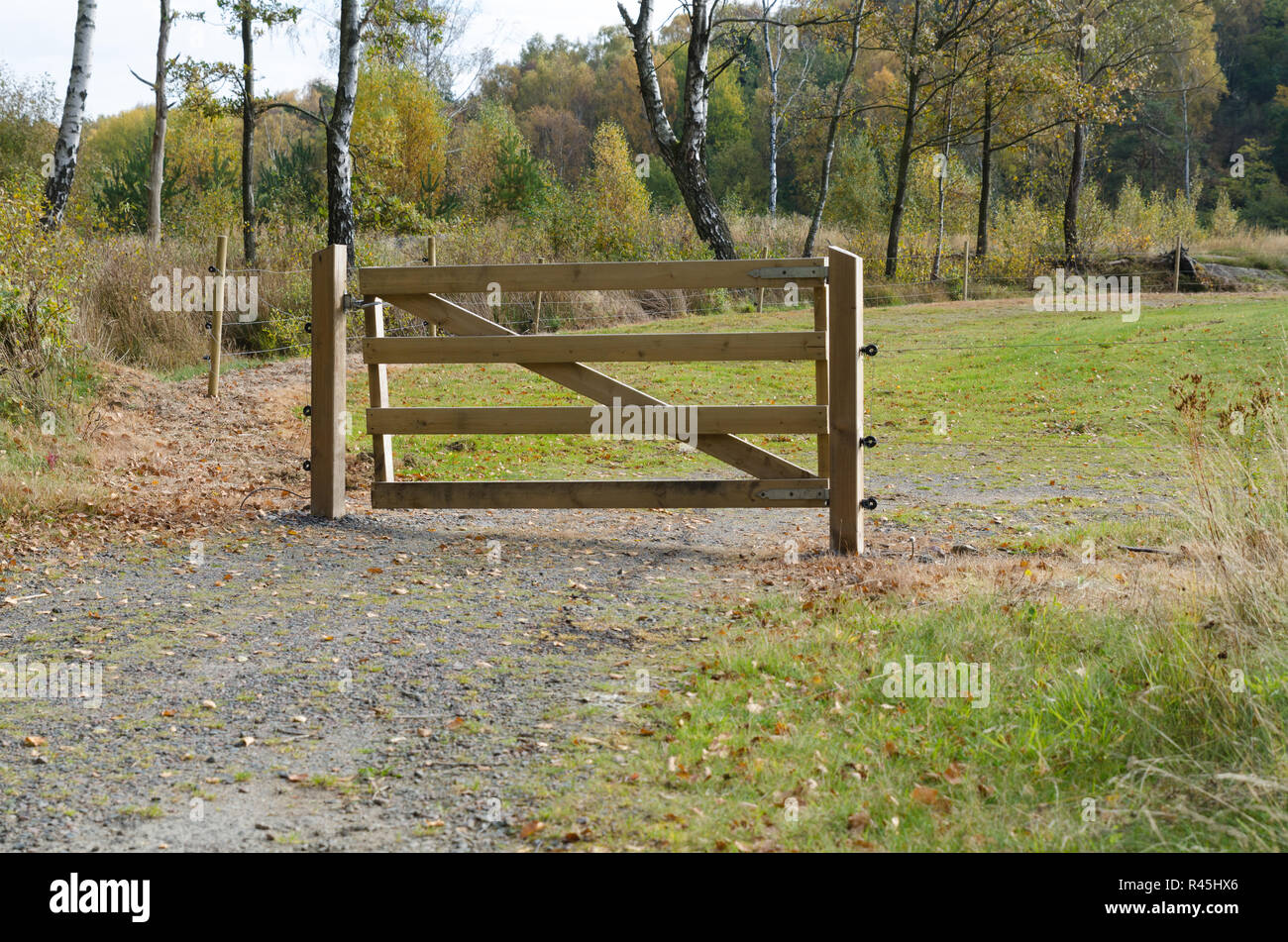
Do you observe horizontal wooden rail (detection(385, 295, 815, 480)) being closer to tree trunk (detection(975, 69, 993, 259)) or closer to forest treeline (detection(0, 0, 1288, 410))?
forest treeline (detection(0, 0, 1288, 410))

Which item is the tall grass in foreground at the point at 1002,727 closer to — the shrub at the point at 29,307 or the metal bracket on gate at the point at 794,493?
the metal bracket on gate at the point at 794,493

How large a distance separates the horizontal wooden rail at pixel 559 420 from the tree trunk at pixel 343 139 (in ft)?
37.4

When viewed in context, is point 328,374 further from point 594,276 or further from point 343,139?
point 343,139

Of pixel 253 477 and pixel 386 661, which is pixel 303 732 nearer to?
pixel 386 661

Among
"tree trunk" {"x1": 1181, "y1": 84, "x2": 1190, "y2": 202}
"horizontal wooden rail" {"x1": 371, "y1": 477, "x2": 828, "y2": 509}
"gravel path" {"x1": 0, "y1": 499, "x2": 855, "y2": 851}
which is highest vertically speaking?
"tree trunk" {"x1": 1181, "y1": 84, "x2": 1190, "y2": 202}

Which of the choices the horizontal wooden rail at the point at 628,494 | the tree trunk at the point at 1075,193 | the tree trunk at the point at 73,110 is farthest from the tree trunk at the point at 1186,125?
the horizontal wooden rail at the point at 628,494

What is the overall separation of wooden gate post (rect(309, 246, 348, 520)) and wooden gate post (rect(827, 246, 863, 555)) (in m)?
3.36

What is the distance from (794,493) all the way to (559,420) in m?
1.63

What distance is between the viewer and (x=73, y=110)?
14.9m

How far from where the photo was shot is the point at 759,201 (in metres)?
64.4

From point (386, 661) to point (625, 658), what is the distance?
3.55ft

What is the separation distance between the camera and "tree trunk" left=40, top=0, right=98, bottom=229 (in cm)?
1439

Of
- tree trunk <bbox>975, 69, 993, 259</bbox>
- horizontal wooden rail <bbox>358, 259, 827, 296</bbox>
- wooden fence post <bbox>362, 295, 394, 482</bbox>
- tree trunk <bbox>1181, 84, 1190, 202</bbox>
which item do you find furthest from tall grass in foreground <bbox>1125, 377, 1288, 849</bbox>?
tree trunk <bbox>1181, 84, 1190, 202</bbox>

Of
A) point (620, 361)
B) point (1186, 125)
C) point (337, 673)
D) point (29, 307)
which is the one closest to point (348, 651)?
point (337, 673)
